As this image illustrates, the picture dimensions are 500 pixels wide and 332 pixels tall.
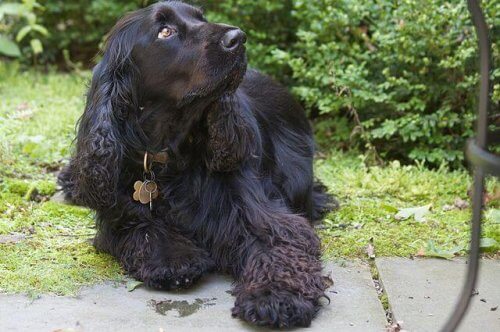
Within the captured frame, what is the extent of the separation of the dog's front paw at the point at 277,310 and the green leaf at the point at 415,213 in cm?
142

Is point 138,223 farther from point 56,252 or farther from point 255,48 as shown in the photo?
point 255,48

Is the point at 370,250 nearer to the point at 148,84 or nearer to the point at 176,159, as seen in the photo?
the point at 176,159

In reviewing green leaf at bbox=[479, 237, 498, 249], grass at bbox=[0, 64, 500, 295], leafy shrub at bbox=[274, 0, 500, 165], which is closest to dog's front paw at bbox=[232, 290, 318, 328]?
grass at bbox=[0, 64, 500, 295]

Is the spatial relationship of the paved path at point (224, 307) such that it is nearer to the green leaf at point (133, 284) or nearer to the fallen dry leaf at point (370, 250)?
the green leaf at point (133, 284)

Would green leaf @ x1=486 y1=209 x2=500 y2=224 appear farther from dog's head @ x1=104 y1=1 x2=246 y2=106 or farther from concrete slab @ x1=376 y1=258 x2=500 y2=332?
dog's head @ x1=104 y1=1 x2=246 y2=106

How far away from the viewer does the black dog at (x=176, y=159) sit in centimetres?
310

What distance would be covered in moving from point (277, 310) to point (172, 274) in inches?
20.3

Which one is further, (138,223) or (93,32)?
(93,32)

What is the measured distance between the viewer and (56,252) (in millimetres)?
3412

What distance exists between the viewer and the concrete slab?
8.89 ft

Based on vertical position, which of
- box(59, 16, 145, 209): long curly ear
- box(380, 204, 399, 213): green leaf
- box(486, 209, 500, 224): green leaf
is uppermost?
box(59, 16, 145, 209): long curly ear

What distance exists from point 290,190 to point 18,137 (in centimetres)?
215

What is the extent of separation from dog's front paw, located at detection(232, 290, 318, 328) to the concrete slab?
351 millimetres

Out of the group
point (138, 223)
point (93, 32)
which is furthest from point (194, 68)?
point (93, 32)
